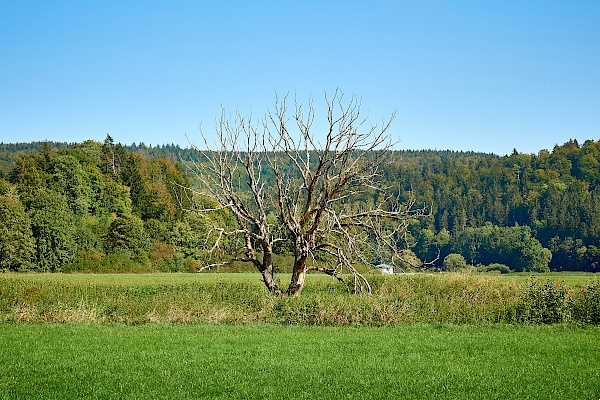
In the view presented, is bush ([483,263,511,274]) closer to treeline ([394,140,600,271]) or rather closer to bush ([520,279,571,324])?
treeline ([394,140,600,271])

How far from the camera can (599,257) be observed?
276 ft

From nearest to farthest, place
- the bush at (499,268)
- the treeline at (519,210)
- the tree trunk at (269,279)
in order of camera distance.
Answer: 1. the tree trunk at (269,279)
2. the bush at (499,268)
3. the treeline at (519,210)

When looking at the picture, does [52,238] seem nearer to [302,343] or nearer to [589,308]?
[302,343]

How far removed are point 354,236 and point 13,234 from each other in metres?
44.7

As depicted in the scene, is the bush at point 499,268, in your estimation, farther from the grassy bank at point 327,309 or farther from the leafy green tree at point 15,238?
the grassy bank at point 327,309

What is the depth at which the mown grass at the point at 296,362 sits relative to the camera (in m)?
12.3

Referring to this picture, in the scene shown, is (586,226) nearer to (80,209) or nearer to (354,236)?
(80,209)

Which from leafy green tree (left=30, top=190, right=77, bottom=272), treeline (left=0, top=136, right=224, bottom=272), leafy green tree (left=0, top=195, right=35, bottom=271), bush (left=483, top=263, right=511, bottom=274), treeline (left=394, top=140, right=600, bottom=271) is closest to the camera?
leafy green tree (left=0, top=195, right=35, bottom=271)

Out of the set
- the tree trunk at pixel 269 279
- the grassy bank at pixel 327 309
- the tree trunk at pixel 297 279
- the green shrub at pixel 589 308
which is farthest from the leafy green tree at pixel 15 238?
the green shrub at pixel 589 308

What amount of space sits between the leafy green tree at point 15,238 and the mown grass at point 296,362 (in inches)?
1684

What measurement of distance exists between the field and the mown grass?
0.15 ft

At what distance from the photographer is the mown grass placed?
40.2 feet

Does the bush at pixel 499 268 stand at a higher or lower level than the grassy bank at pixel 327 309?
lower

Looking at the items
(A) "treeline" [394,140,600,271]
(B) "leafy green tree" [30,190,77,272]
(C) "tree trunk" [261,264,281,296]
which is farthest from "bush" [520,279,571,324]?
(A) "treeline" [394,140,600,271]
